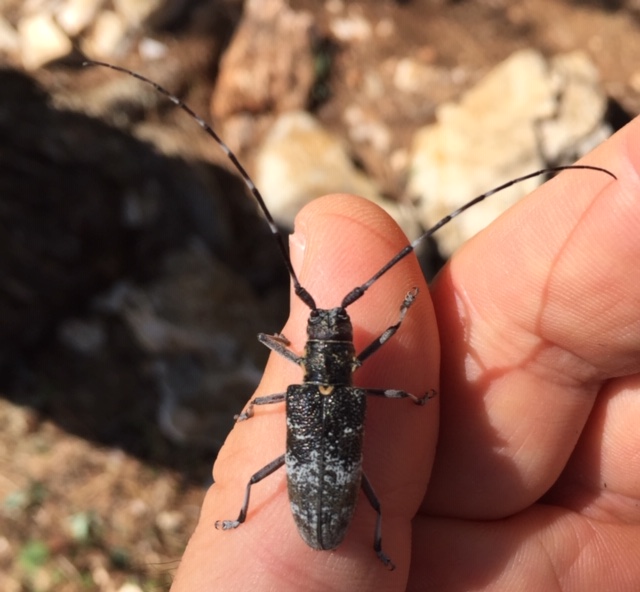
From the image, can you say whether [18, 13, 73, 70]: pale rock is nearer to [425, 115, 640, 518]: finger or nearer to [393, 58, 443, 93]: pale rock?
[393, 58, 443, 93]: pale rock

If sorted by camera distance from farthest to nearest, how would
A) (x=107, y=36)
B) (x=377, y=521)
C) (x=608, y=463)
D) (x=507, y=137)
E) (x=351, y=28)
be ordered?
(x=351, y=28) < (x=107, y=36) < (x=507, y=137) < (x=608, y=463) < (x=377, y=521)

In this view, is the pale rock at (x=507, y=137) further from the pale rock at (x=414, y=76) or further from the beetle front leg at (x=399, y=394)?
the beetle front leg at (x=399, y=394)

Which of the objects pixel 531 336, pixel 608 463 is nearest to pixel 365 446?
pixel 531 336

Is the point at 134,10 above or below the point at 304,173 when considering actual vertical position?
above

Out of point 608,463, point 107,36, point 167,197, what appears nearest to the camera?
point 608,463

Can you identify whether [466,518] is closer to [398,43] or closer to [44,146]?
[44,146]

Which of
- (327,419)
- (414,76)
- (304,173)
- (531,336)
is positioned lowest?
(304,173)

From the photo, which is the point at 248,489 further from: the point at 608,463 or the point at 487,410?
the point at 608,463
